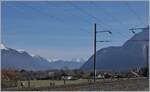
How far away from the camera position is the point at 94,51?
51.8 meters

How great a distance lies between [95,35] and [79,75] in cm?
3109

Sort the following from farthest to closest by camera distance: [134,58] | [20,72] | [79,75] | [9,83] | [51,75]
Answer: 1. [134,58]
2. [79,75]
3. [51,75]
4. [20,72]
5. [9,83]

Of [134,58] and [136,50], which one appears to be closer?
[134,58]

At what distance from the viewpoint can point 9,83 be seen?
4275cm

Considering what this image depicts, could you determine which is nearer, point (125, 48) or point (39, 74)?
point (39, 74)

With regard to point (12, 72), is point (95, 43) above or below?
above

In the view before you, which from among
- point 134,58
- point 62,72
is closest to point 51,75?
point 62,72

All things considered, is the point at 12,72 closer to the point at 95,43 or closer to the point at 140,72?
the point at 95,43

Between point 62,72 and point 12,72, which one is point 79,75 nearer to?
point 62,72

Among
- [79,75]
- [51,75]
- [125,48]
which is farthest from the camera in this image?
[125,48]

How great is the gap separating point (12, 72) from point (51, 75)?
60.2 feet

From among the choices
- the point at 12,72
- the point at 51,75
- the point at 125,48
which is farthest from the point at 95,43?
the point at 125,48

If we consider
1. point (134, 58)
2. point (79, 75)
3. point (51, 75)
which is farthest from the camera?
point (134, 58)

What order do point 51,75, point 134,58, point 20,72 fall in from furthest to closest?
1. point 134,58
2. point 51,75
3. point 20,72
